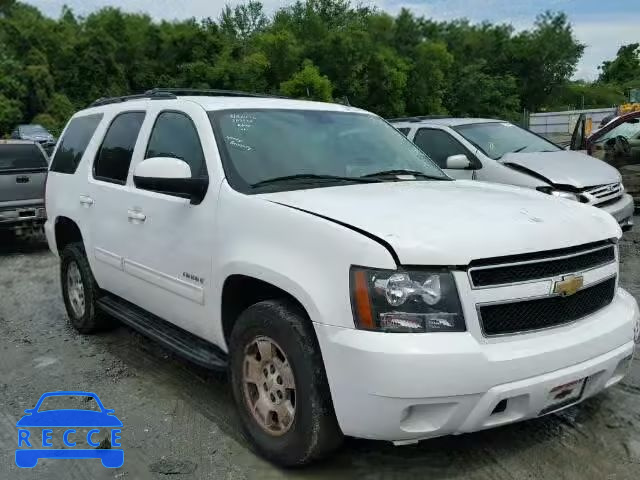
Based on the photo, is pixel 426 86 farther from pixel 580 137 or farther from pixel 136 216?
pixel 136 216

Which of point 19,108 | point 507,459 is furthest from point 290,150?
point 19,108

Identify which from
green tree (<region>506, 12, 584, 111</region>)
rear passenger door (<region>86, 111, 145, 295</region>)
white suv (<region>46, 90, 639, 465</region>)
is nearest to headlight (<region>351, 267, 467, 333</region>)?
white suv (<region>46, 90, 639, 465</region>)

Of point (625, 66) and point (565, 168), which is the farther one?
point (625, 66)

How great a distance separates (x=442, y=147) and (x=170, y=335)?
5353 millimetres

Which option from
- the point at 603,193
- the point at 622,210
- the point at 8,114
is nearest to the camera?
the point at 603,193

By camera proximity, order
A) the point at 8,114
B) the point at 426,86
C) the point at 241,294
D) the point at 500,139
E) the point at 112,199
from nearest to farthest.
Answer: the point at 241,294
the point at 112,199
the point at 500,139
the point at 8,114
the point at 426,86

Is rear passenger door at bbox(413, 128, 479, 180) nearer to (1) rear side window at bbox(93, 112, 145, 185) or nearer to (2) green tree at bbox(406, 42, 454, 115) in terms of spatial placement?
(1) rear side window at bbox(93, 112, 145, 185)

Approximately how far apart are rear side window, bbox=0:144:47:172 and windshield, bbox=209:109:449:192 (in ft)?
24.4

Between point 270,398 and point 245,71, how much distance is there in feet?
145

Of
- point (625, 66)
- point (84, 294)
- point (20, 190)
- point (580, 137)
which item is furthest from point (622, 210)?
point (625, 66)

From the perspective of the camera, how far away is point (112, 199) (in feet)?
15.4

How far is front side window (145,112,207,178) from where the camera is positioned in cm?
395

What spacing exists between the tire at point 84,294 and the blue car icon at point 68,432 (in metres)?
1.08

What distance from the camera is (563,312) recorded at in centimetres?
301
